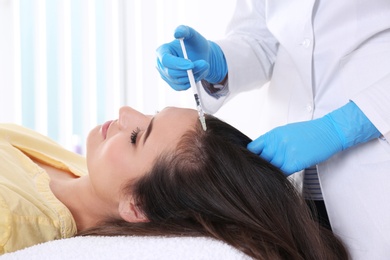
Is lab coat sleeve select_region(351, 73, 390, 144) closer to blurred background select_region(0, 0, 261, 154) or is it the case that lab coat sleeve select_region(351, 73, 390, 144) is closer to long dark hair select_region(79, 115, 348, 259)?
long dark hair select_region(79, 115, 348, 259)

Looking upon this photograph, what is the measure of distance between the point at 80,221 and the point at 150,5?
2044 millimetres

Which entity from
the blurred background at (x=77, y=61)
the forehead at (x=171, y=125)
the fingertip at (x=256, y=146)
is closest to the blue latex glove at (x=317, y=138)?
the fingertip at (x=256, y=146)

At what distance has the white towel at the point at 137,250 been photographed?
1.08m

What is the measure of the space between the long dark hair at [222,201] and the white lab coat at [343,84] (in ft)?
0.30

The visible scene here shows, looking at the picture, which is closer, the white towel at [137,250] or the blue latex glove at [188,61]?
the white towel at [137,250]

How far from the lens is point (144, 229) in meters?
1.26

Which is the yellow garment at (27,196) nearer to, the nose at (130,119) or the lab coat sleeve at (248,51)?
the nose at (130,119)

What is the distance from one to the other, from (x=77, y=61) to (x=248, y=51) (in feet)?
5.96

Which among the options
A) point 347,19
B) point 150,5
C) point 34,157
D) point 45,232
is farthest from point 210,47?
point 150,5

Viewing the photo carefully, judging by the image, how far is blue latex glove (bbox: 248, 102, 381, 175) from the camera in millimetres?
1341

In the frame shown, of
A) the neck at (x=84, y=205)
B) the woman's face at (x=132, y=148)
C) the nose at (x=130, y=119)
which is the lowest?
the neck at (x=84, y=205)

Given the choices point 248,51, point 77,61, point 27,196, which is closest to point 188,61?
point 248,51

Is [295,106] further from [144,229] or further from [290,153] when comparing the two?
[144,229]

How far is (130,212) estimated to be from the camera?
137 cm
